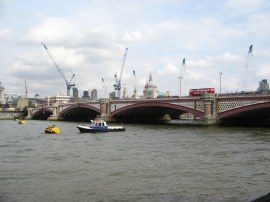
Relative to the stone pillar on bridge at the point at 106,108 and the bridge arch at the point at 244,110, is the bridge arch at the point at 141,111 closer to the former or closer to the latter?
the stone pillar on bridge at the point at 106,108

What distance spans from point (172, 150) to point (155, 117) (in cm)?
7348

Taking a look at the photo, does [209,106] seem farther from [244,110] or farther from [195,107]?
[244,110]

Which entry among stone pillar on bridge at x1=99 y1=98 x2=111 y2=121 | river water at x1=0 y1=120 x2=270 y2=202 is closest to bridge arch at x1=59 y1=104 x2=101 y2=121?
stone pillar on bridge at x1=99 y1=98 x2=111 y2=121

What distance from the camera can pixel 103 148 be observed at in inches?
1547

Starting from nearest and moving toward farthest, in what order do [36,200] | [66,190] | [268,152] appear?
[36,200], [66,190], [268,152]

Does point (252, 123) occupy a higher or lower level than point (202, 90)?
lower

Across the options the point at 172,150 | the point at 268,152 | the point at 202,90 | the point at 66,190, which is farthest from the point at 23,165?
the point at 202,90

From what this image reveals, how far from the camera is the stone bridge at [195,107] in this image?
67.6 meters

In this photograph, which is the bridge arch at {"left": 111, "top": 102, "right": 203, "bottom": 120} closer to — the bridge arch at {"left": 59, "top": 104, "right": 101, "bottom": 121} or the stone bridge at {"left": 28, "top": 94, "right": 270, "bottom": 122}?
the stone bridge at {"left": 28, "top": 94, "right": 270, "bottom": 122}

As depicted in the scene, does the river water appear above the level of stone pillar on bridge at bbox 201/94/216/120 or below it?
below

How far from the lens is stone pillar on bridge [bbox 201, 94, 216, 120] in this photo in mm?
72812

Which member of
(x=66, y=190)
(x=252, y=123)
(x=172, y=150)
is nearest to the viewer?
(x=66, y=190)

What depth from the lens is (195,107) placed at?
76.4 meters

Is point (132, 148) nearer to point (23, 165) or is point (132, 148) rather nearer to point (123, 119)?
point (23, 165)
